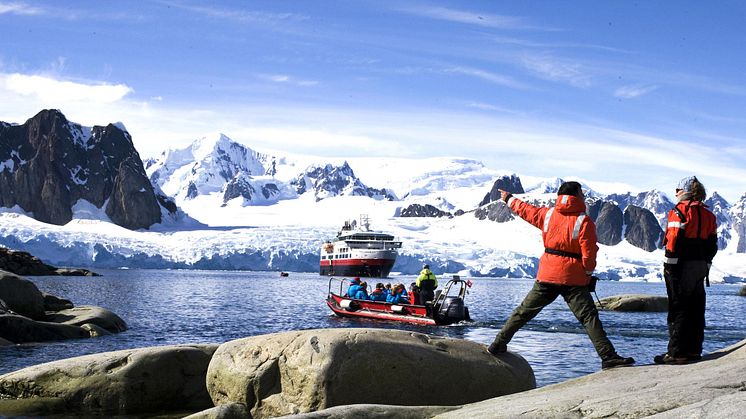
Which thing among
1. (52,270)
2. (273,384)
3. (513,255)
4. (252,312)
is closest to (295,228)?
(513,255)

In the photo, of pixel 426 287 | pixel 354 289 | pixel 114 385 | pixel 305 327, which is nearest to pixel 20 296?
pixel 305 327

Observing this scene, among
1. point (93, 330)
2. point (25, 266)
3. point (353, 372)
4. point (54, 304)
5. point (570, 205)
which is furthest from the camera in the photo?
point (25, 266)

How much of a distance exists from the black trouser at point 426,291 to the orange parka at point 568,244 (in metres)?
23.0

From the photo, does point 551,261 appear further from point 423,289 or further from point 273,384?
point 423,289

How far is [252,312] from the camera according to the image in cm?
4128

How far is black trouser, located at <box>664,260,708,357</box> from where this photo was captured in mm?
9070

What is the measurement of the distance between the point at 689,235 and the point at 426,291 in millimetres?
23408

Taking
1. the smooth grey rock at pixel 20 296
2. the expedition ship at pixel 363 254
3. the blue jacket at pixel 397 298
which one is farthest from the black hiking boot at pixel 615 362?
the expedition ship at pixel 363 254

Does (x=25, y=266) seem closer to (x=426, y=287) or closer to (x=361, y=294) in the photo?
(x=361, y=294)

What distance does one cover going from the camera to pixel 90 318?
24875 millimetres

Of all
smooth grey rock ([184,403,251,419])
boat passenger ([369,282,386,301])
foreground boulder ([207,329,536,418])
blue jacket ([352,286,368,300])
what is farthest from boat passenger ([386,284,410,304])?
smooth grey rock ([184,403,251,419])

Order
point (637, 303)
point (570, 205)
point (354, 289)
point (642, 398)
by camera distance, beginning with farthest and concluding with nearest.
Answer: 1. point (637, 303)
2. point (354, 289)
3. point (570, 205)
4. point (642, 398)

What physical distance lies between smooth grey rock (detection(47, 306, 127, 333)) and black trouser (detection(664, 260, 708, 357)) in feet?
64.0

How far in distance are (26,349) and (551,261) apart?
589 inches
